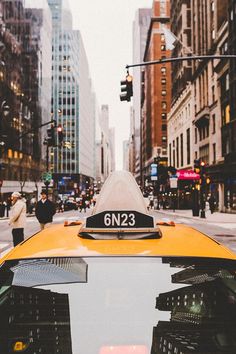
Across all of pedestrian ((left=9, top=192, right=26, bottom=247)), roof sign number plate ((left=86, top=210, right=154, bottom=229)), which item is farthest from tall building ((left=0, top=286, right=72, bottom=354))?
pedestrian ((left=9, top=192, right=26, bottom=247))

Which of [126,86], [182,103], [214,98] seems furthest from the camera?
[182,103]

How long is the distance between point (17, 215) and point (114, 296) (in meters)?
9.49

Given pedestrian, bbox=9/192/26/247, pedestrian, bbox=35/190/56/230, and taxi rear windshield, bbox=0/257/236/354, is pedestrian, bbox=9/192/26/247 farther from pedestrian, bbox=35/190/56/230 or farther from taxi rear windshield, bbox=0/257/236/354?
taxi rear windshield, bbox=0/257/236/354

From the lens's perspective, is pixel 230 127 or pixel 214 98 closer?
pixel 230 127

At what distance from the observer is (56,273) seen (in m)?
2.72

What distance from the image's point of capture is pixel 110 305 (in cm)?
281

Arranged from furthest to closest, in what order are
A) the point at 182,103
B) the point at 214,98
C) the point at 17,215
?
the point at 182,103 < the point at 214,98 < the point at 17,215

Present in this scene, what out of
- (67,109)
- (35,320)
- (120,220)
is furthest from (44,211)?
(67,109)

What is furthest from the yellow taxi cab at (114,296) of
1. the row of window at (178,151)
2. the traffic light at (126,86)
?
the row of window at (178,151)

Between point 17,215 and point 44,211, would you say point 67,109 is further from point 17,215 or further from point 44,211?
point 17,215

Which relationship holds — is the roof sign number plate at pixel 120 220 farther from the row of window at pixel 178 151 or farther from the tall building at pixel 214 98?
the row of window at pixel 178 151

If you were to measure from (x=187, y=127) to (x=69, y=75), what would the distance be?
2807 inches

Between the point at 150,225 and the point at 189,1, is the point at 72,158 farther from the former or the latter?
the point at 150,225

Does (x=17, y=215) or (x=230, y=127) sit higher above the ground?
(x=230, y=127)
